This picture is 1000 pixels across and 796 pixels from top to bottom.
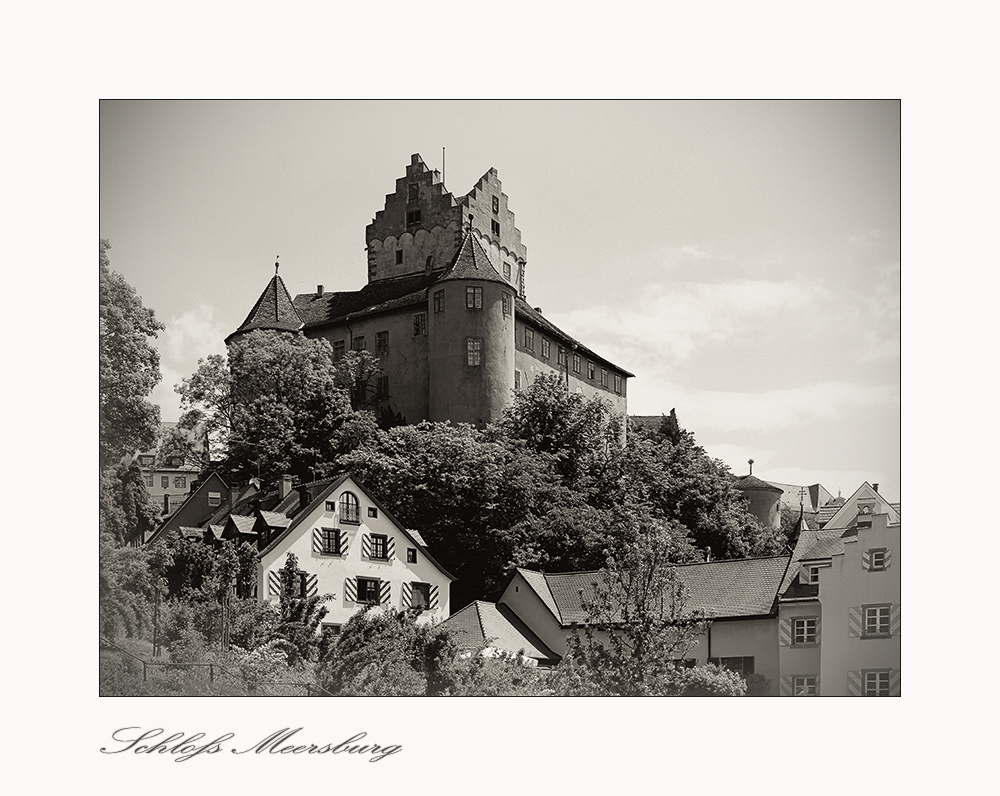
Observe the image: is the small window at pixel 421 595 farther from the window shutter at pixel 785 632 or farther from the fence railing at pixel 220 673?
the fence railing at pixel 220 673

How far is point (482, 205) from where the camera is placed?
55.0 meters

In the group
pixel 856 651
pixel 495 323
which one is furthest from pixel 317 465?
pixel 856 651

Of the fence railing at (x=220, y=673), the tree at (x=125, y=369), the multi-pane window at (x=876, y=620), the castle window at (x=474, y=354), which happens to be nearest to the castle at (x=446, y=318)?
the castle window at (x=474, y=354)

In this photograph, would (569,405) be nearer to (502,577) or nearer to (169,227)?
(502,577)

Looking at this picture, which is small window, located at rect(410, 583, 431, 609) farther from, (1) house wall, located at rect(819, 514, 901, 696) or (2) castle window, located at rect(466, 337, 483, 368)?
(2) castle window, located at rect(466, 337, 483, 368)

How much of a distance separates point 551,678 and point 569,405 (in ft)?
77.6

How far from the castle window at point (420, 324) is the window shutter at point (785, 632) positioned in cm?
2554

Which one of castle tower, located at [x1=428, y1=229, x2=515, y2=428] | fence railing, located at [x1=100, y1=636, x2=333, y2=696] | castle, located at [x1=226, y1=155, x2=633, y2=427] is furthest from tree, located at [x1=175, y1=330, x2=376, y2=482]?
fence railing, located at [x1=100, y1=636, x2=333, y2=696]

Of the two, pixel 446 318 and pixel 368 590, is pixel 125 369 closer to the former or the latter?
pixel 368 590

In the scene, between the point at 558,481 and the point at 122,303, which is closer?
the point at 122,303

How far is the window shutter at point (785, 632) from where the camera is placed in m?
33.7

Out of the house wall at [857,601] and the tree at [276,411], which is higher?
the tree at [276,411]

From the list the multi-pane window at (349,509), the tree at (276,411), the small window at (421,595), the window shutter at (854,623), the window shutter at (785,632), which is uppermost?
the tree at (276,411)

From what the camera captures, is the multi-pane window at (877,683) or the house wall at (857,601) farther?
the house wall at (857,601)
